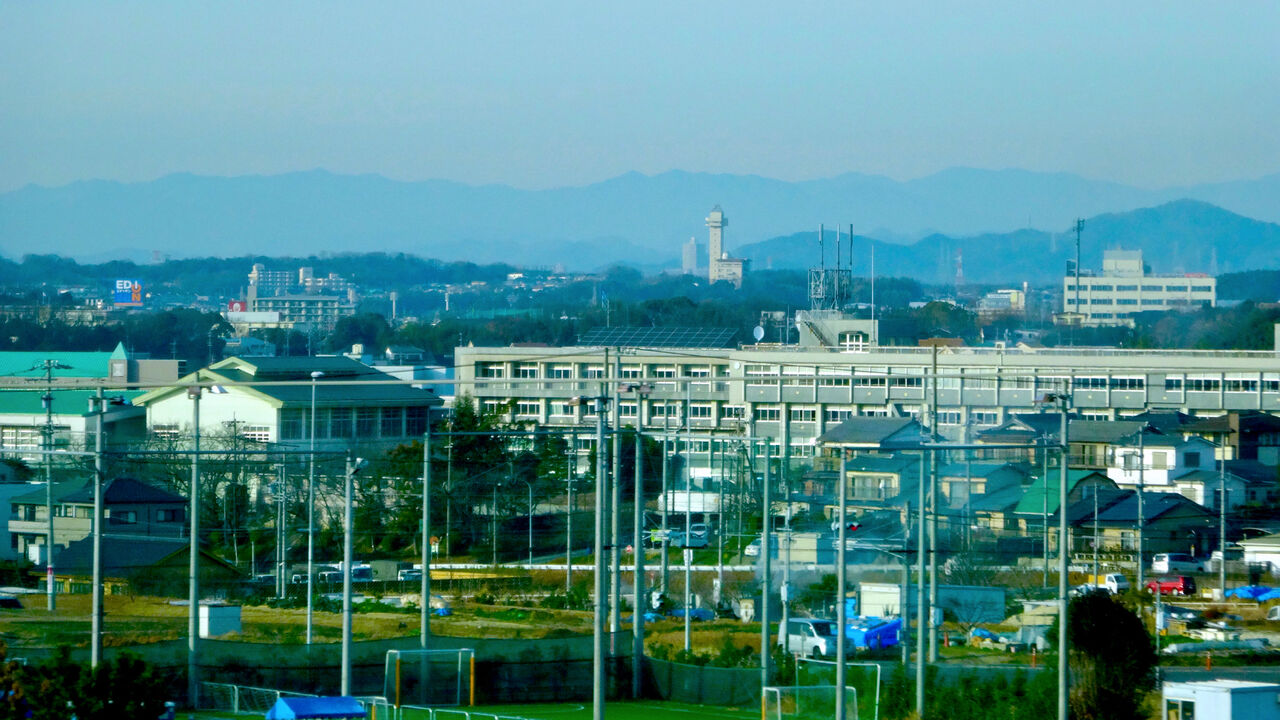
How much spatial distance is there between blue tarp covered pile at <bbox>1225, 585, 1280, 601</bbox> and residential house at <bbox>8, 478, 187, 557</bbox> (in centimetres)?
861

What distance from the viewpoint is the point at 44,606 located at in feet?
34.6

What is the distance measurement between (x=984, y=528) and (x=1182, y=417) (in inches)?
229

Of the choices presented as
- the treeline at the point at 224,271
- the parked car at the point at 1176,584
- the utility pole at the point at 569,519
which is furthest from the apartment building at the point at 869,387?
the treeline at the point at 224,271

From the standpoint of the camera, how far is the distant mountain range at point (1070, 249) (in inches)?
3019

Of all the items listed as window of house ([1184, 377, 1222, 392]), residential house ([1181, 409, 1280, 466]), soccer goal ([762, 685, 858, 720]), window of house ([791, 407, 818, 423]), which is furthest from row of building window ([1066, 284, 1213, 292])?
soccer goal ([762, 685, 858, 720])

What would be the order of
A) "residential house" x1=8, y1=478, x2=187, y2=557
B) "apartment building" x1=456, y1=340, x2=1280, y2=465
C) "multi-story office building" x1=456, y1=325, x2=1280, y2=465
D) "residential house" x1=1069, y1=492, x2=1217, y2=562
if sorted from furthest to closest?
"multi-story office building" x1=456, y1=325, x2=1280, y2=465 → "apartment building" x1=456, y1=340, x2=1280, y2=465 → "residential house" x1=1069, y1=492, x2=1217, y2=562 → "residential house" x1=8, y1=478, x2=187, y2=557

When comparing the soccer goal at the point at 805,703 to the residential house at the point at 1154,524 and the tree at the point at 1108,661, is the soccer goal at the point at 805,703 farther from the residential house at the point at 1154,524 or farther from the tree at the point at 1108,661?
the residential house at the point at 1154,524

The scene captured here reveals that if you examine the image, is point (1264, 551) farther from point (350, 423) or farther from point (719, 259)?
Result: point (719, 259)

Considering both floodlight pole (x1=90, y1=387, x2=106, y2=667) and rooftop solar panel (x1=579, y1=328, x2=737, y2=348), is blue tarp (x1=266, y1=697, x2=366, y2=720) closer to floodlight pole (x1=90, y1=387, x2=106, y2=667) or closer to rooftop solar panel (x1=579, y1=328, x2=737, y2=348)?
floodlight pole (x1=90, y1=387, x2=106, y2=667)

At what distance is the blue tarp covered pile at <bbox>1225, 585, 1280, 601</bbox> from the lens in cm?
1222

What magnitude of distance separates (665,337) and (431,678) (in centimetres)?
2373

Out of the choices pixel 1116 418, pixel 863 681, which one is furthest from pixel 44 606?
pixel 1116 418

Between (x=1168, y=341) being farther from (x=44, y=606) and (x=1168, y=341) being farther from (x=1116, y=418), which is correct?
(x=44, y=606)

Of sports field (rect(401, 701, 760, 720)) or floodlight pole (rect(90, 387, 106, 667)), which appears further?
sports field (rect(401, 701, 760, 720))
